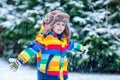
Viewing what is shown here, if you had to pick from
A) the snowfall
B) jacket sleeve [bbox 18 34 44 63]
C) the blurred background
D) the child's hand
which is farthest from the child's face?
the blurred background

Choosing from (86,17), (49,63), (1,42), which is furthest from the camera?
(1,42)

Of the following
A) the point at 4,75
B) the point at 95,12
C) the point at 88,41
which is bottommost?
the point at 4,75

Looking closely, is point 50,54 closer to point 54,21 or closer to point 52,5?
point 54,21

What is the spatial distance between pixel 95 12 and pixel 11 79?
240 cm

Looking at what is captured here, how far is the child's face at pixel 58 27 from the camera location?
4.29m

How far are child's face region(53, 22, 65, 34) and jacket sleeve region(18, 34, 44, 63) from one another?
21 centimetres

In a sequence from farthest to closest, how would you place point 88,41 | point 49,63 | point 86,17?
point 86,17, point 88,41, point 49,63

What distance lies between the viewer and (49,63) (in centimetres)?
421

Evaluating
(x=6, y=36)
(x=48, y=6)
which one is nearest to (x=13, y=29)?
(x=6, y=36)

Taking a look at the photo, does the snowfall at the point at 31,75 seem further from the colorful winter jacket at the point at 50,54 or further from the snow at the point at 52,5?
the colorful winter jacket at the point at 50,54

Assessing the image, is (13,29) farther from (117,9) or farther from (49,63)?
(49,63)

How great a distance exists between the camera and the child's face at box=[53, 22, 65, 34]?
4.29 metres

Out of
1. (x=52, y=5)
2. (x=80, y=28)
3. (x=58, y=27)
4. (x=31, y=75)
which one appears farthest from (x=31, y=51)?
(x=52, y=5)

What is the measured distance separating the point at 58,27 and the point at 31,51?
453mm
